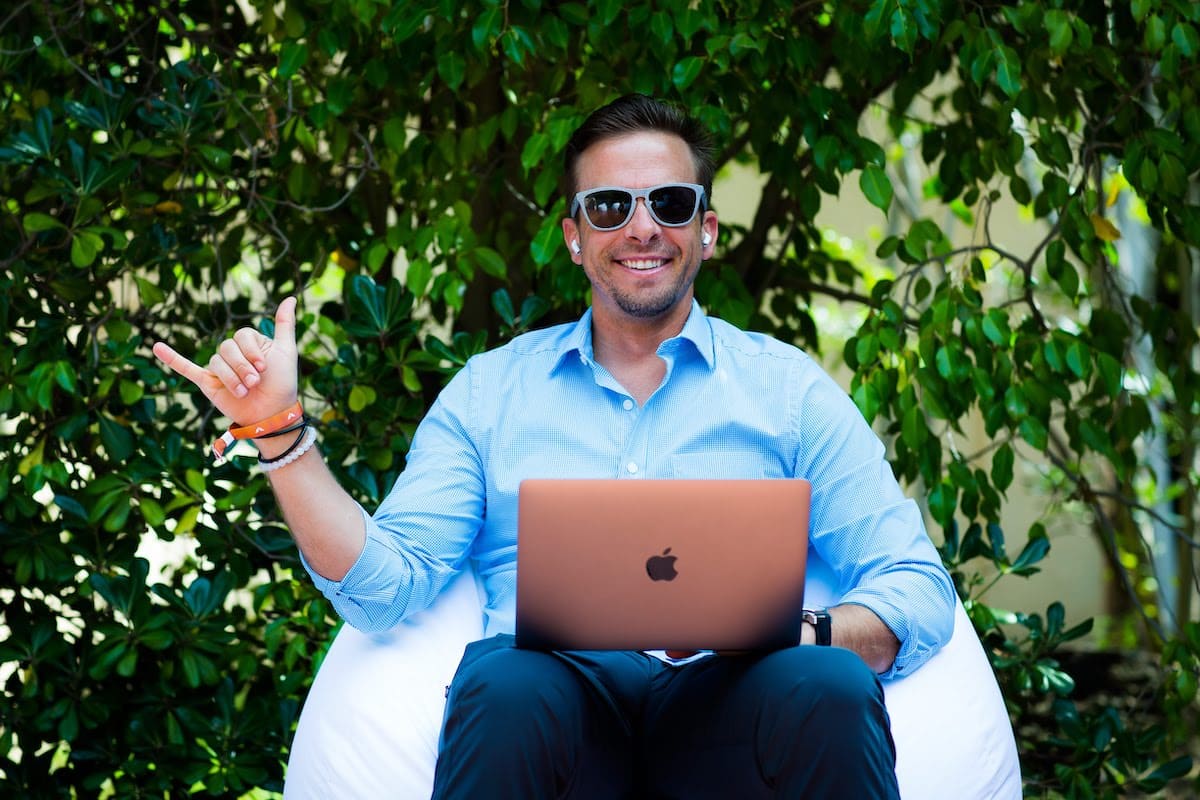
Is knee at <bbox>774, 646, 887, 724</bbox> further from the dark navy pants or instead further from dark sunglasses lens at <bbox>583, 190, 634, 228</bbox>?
dark sunglasses lens at <bbox>583, 190, 634, 228</bbox>

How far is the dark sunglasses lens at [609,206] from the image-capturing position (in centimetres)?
236

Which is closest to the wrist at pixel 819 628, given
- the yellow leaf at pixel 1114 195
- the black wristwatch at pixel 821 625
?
the black wristwatch at pixel 821 625

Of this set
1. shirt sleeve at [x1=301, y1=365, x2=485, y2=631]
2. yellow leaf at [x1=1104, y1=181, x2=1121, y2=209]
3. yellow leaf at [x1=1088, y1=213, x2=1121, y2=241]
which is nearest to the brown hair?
shirt sleeve at [x1=301, y1=365, x2=485, y2=631]

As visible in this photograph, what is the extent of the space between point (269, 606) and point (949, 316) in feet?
5.54

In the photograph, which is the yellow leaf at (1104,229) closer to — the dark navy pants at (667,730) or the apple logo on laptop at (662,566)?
the dark navy pants at (667,730)

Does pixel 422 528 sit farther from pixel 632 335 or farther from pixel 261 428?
pixel 632 335

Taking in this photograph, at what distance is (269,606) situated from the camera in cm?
318

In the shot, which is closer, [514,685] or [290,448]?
[514,685]

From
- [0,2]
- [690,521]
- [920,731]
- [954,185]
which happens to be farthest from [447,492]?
[0,2]

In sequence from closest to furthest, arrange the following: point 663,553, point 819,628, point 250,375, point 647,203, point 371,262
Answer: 1. point 663,553
2. point 250,375
3. point 819,628
4. point 647,203
5. point 371,262

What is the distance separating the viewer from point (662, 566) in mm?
1761

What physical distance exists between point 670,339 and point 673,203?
0.25 m

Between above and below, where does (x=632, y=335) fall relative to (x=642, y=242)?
below

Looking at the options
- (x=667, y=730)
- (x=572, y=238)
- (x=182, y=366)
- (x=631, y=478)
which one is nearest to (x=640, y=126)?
(x=572, y=238)
